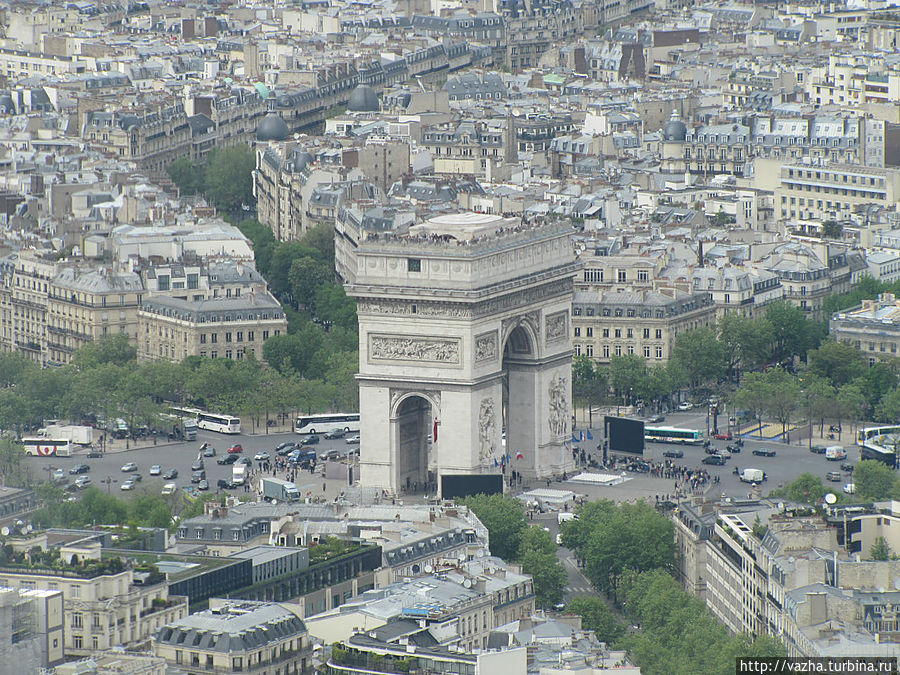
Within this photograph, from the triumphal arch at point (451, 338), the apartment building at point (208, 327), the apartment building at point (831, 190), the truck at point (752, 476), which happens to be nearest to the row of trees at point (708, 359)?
the apartment building at point (208, 327)

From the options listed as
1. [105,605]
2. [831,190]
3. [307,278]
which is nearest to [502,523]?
[105,605]

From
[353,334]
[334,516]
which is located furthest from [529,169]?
[334,516]

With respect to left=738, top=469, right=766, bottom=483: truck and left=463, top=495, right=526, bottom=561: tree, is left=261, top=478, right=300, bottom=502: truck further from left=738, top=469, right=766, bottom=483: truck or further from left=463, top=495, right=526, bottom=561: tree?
left=738, top=469, right=766, bottom=483: truck

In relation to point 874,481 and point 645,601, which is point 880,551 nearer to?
point 645,601

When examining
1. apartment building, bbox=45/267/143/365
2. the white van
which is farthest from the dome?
the white van

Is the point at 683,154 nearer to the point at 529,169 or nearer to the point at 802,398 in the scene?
the point at 529,169
